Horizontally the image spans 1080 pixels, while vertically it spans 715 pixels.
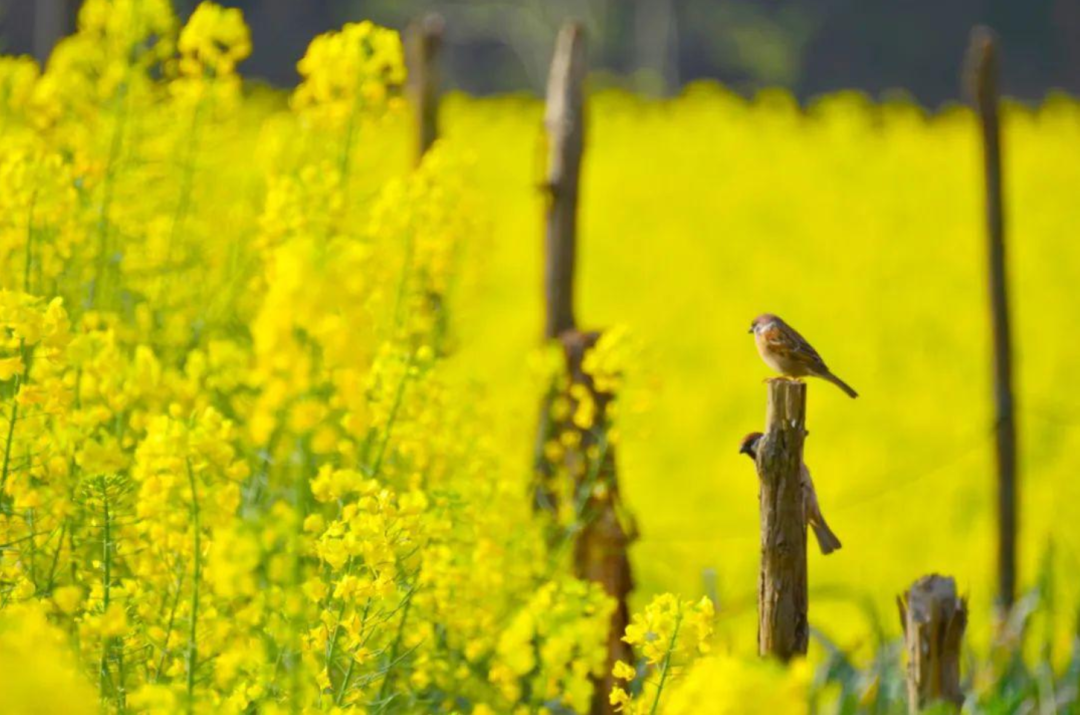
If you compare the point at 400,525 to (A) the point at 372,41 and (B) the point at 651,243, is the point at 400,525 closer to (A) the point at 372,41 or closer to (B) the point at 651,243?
(A) the point at 372,41

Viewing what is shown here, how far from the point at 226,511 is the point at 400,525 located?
0.34 meters

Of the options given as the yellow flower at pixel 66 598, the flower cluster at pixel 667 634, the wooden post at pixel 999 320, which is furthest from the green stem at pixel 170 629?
the wooden post at pixel 999 320

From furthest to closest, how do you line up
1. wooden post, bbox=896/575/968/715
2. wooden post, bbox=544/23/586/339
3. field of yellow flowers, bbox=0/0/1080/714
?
wooden post, bbox=544/23/586/339 → wooden post, bbox=896/575/968/715 → field of yellow flowers, bbox=0/0/1080/714

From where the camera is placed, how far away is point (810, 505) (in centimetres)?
261

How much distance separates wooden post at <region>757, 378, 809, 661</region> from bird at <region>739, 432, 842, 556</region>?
0.02 meters

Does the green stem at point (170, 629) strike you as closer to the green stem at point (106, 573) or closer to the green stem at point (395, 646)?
the green stem at point (106, 573)

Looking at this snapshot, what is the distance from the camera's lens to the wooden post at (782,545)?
255cm

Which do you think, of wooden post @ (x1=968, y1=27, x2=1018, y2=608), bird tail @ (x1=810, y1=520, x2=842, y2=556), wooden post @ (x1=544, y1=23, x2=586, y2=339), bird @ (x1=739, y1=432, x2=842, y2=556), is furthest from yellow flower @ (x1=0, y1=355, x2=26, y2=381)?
wooden post @ (x1=968, y1=27, x2=1018, y2=608)

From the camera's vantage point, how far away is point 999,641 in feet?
16.2

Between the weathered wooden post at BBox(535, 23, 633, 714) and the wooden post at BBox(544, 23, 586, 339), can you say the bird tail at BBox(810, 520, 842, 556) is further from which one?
the wooden post at BBox(544, 23, 586, 339)

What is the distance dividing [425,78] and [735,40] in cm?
1877

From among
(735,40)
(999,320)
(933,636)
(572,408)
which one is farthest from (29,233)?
(735,40)

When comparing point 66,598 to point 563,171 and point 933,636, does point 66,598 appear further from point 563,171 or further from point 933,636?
point 563,171

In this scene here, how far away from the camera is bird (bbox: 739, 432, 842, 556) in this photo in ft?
8.50
